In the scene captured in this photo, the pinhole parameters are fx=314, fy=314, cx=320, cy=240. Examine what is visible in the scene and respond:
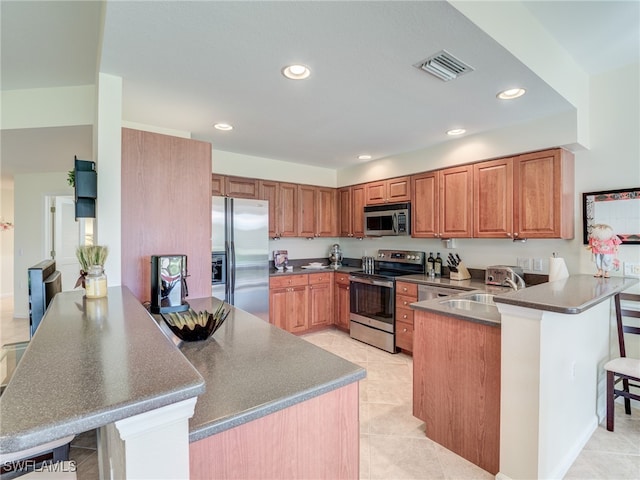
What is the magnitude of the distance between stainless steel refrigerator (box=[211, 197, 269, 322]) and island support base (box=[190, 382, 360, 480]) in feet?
8.43

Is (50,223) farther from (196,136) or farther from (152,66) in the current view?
(152,66)

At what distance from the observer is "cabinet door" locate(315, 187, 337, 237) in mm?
4766

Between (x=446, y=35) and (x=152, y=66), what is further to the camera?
(x=152, y=66)

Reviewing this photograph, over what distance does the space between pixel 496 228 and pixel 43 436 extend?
3.44m

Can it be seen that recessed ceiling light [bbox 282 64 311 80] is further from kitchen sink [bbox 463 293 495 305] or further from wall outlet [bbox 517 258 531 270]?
wall outlet [bbox 517 258 531 270]

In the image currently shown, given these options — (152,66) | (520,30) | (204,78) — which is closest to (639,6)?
(520,30)

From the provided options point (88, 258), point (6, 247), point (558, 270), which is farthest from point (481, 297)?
point (6, 247)

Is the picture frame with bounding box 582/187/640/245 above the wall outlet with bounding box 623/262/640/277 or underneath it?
above

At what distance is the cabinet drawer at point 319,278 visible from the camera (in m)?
4.34

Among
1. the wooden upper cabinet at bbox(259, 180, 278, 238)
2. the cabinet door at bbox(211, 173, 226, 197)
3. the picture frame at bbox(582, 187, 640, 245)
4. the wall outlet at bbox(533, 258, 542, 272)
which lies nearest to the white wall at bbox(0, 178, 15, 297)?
the cabinet door at bbox(211, 173, 226, 197)

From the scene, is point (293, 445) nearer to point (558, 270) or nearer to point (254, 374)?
point (254, 374)

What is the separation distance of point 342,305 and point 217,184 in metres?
2.30

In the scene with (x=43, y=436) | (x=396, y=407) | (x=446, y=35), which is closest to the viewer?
(x=43, y=436)

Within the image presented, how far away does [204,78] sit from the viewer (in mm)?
2047
